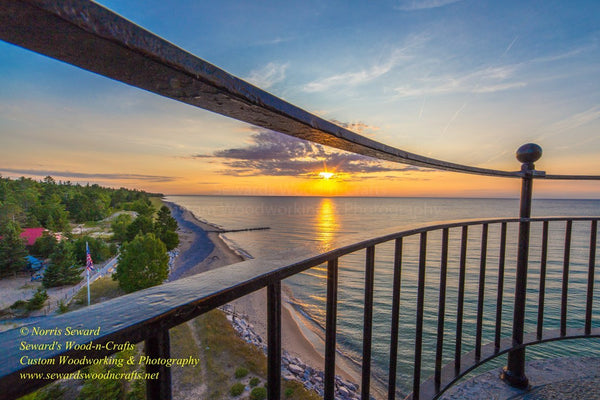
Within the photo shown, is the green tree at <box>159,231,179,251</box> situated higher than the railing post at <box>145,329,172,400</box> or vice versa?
the railing post at <box>145,329,172,400</box>

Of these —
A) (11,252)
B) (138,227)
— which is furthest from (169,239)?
(11,252)

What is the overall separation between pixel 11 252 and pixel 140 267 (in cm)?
1969

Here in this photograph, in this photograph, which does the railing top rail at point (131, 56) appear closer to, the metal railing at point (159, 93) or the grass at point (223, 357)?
the metal railing at point (159, 93)

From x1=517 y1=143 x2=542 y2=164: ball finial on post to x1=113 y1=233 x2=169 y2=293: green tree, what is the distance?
20.7 m

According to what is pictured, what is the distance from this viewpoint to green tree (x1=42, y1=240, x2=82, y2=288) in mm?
22219

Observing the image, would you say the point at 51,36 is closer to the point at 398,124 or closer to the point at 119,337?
the point at 119,337

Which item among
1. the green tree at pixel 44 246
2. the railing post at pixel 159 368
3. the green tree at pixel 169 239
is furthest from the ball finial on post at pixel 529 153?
the green tree at pixel 44 246

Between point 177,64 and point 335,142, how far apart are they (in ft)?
1.81

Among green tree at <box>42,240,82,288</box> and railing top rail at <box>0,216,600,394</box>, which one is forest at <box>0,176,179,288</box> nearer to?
green tree at <box>42,240,82,288</box>

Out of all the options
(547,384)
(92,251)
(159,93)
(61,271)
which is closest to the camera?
(159,93)

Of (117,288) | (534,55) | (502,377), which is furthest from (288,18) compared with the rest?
(117,288)

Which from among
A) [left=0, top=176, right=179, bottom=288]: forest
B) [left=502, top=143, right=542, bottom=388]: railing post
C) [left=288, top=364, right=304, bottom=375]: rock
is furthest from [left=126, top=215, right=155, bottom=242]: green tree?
[left=502, top=143, right=542, bottom=388]: railing post

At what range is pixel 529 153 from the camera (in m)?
2.18

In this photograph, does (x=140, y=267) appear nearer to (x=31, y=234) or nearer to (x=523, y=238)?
(x=523, y=238)
